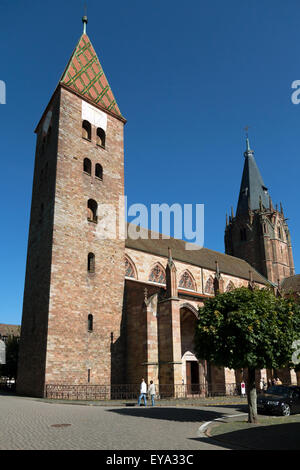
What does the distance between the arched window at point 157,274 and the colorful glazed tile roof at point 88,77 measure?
1343 centimetres

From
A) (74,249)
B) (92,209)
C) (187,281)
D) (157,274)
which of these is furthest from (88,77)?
(187,281)

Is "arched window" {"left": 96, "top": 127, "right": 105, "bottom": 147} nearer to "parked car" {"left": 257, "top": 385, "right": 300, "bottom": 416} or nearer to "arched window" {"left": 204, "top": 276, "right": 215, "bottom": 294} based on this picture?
"arched window" {"left": 204, "top": 276, "right": 215, "bottom": 294}

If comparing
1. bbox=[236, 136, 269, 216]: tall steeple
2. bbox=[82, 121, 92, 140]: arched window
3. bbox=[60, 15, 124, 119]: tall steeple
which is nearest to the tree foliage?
bbox=[82, 121, 92, 140]: arched window

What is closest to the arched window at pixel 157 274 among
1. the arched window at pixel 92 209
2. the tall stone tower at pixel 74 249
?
the tall stone tower at pixel 74 249

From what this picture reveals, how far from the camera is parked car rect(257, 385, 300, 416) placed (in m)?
15.0

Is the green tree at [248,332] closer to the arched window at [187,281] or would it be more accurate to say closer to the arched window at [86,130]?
the arched window at [86,130]

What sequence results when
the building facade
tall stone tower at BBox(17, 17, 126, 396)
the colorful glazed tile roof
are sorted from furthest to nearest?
the colorful glazed tile roof
the building facade
tall stone tower at BBox(17, 17, 126, 396)

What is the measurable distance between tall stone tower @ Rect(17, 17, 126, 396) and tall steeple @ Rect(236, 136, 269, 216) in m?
29.5

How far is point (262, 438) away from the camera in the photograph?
368 inches

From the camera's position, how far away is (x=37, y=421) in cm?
1130

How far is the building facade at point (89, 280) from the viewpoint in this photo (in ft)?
72.2
